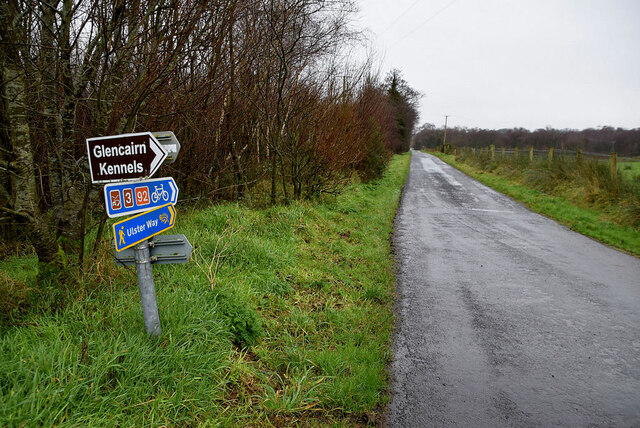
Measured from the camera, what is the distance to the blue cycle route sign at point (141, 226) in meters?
2.41

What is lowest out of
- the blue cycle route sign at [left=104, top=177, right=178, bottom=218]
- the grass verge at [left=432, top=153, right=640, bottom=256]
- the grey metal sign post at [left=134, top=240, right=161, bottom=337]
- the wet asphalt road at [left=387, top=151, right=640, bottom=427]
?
the wet asphalt road at [left=387, top=151, right=640, bottom=427]

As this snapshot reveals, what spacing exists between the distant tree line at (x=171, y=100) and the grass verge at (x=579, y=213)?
605cm

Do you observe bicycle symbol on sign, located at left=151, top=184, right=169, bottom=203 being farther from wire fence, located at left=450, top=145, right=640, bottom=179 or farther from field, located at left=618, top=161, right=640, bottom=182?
field, located at left=618, top=161, right=640, bottom=182

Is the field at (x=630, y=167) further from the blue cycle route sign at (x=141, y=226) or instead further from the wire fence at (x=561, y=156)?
the blue cycle route sign at (x=141, y=226)

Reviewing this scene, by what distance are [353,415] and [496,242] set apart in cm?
615

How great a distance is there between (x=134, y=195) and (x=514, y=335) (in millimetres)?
3813

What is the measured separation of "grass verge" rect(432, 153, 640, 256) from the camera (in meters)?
8.36

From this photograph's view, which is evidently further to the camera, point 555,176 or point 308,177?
point 555,176

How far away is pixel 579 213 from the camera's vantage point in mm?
11062

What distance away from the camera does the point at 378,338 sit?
3.85m

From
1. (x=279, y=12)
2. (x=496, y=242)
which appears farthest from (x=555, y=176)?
(x=279, y=12)

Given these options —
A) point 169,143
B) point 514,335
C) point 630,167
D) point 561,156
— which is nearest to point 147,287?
point 169,143

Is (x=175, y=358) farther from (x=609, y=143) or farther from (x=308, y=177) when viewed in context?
(x=609, y=143)

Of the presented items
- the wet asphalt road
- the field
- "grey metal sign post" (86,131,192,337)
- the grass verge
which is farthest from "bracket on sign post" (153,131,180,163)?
the field
